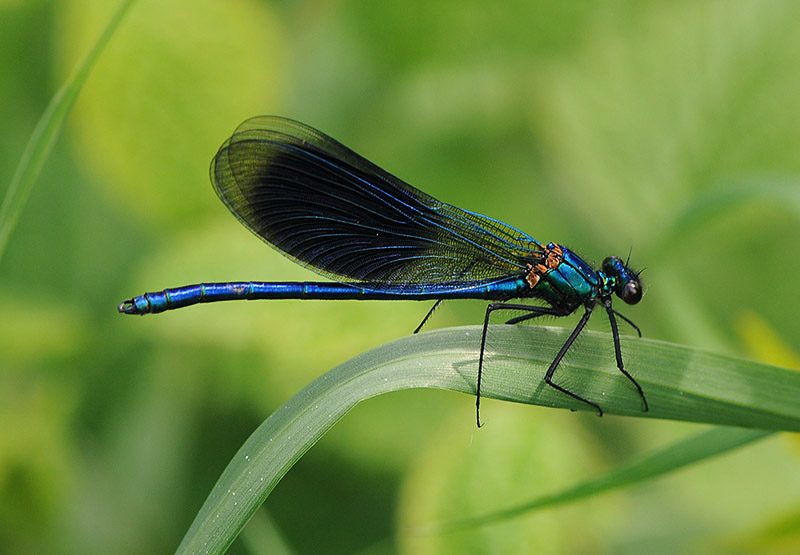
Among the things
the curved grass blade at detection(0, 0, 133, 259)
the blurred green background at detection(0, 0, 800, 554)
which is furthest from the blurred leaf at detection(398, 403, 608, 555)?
the curved grass blade at detection(0, 0, 133, 259)

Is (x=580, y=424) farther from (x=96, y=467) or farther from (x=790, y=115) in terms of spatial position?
(x=96, y=467)

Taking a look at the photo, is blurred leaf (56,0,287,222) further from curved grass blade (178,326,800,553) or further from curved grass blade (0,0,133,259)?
curved grass blade (178,326,800,553)

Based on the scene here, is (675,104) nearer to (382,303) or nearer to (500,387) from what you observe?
(382,303)

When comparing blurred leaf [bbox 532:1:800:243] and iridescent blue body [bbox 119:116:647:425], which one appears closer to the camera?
iridescent blue body [bbox 119:116:647:425]

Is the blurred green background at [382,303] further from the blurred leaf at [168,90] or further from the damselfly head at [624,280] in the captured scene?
the damselfly head at [624,280]

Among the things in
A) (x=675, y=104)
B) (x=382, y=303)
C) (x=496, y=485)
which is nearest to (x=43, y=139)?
(x=382, y=303)

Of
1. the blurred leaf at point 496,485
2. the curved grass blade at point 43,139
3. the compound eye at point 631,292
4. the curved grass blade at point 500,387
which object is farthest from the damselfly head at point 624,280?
the curved grass blade at point 43,139
